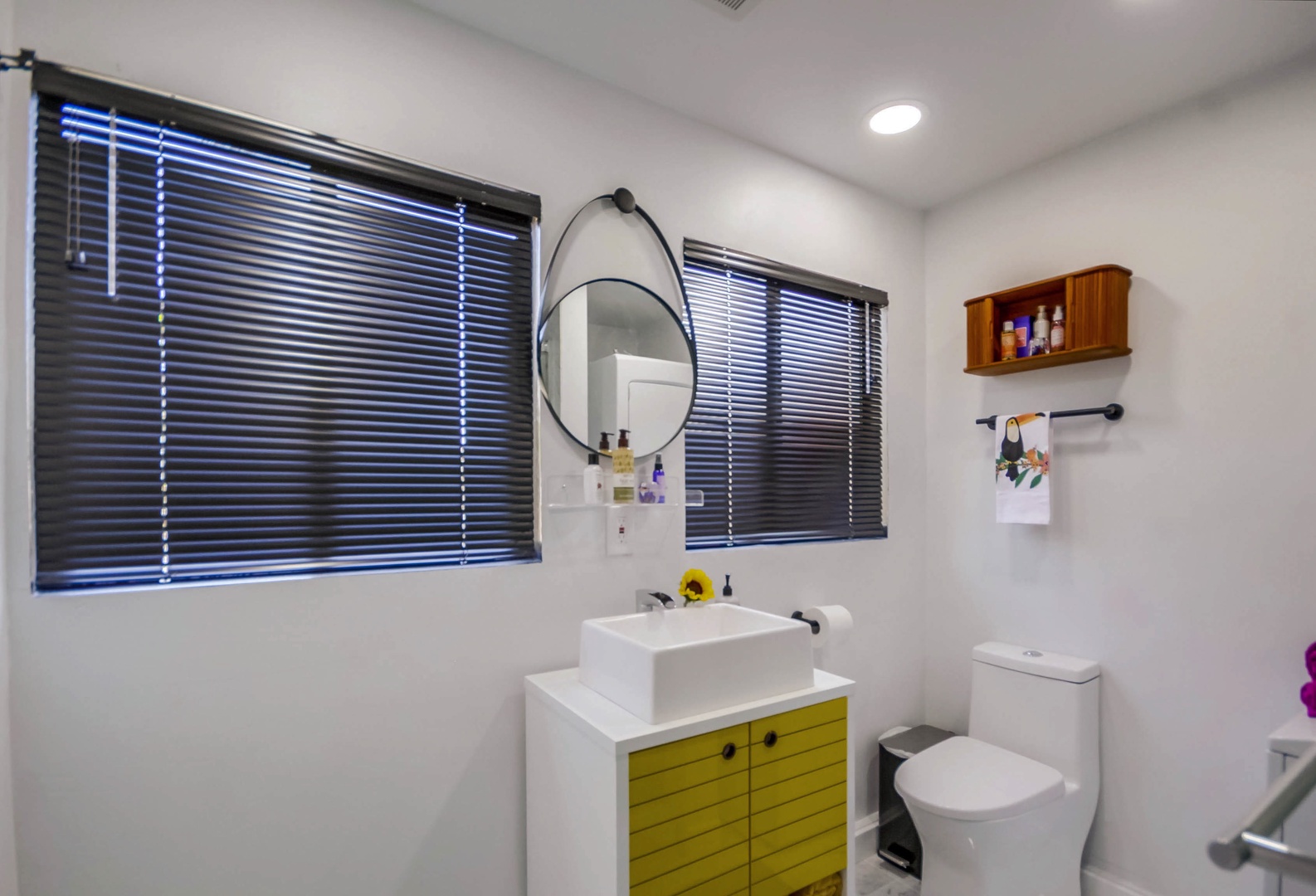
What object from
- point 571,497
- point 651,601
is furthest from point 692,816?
point 571,497

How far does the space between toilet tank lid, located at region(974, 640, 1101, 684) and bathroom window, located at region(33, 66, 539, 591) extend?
68.2 inches

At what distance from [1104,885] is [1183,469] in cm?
140

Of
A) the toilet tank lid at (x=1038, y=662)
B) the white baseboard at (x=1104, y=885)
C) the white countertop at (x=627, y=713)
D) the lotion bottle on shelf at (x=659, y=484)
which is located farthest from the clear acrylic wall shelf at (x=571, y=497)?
the white baseboard at (x=1104, y=885)

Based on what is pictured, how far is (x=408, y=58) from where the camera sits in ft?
5.38

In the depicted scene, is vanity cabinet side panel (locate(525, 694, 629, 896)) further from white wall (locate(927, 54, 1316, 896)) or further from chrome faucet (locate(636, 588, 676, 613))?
white wall (locate(927, 54, 1316, 896))

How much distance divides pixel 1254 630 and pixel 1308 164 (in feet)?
4.37

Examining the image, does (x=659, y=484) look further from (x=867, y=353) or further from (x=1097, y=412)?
(x=1097, y=412)

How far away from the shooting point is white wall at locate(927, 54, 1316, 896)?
6.10 feet

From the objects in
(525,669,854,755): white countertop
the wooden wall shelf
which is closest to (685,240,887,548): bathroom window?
the wooden wall shelf

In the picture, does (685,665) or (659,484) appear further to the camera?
(659,484)

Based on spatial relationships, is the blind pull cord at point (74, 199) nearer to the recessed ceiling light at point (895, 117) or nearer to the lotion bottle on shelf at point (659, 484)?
the lotion bottle on shelf at point (659, 484)

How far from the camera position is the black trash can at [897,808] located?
93.6 inches

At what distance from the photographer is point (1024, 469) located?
2.37 meters

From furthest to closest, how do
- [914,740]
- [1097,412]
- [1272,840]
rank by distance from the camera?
[914,740] < [1097,412] < [1272,840]
